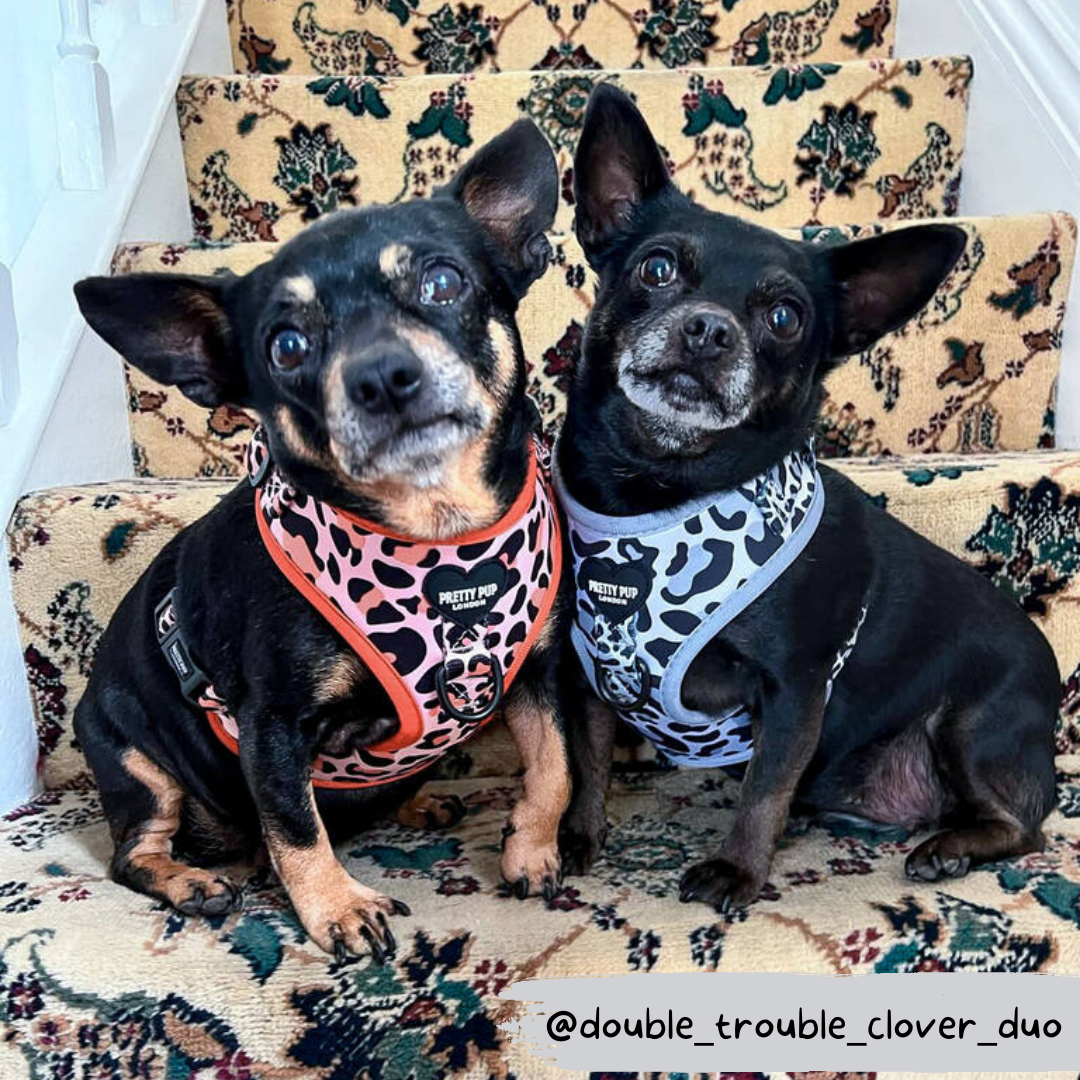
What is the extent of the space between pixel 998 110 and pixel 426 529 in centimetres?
165

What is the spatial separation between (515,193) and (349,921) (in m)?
0.93

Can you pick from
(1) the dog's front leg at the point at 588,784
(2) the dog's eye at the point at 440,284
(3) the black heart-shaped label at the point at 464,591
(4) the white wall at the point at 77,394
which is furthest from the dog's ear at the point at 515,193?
(4) the white wall at the point at 77,394

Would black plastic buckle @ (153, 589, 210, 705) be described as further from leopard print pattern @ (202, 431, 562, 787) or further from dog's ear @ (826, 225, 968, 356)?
dog's ear @ (826, 225, 968, 356)

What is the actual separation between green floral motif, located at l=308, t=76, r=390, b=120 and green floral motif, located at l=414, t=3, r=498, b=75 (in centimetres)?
45

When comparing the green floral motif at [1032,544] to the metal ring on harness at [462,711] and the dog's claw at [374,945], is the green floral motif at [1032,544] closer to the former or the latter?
the metal ring on harness at [462,711]

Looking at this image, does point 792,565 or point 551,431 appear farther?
point 551,431

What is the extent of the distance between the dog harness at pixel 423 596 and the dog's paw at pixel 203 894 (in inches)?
7.7

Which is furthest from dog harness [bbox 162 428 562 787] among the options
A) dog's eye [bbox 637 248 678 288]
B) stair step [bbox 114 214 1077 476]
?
stair step [bbox 114 214 1077 476]

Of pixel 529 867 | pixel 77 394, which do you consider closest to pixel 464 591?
pixel 529 867

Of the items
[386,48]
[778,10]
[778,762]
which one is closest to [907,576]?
[778,762]

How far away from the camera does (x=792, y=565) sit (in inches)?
60.1

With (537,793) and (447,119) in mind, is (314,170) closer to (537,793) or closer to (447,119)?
(447,119)

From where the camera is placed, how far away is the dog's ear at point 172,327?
1.37 meters

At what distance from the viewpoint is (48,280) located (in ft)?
6.35
